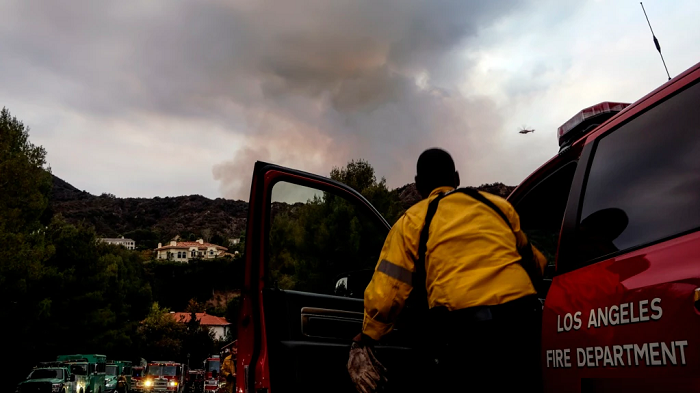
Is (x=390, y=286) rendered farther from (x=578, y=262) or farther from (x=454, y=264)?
(x=578, y=262)

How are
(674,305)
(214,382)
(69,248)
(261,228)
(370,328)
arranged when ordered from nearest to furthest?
1. (674,305)
2. (370,328)
3. (261,228)
4. (214,382)
5. (69,248)

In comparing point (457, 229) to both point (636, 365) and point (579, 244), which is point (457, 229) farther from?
point (636, 365)

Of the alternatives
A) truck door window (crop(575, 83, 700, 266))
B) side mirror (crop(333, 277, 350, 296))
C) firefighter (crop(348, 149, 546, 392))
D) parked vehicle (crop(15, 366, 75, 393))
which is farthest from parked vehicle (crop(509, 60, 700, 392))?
parked vehicle (crop(15, 366, 75, 393))

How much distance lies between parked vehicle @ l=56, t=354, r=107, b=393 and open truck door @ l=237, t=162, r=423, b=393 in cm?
2396

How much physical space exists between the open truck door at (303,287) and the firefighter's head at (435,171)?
0.78 m

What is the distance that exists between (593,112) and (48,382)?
22240 mm

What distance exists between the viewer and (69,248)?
1545 inches

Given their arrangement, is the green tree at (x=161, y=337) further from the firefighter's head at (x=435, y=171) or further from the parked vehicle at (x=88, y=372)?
the firefighter's head at (x=435, y=171)

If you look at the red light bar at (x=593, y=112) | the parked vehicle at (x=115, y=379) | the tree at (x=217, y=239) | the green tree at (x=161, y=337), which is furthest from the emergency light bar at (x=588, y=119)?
the tree at (x=217, y=239)

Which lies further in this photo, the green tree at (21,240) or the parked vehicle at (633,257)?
the green tree at (21,240)

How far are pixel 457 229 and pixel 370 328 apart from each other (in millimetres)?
543

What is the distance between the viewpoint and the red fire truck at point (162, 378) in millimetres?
31875

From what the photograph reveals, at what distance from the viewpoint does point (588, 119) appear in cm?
277

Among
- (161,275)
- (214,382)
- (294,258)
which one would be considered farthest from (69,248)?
(161,275)
